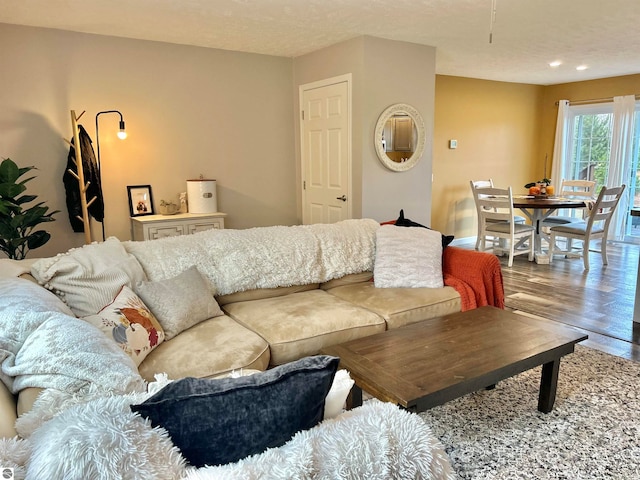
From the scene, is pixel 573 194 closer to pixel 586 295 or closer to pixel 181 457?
pixel 586 295

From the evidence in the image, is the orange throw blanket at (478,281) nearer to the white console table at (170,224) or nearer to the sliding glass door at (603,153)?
the white console table at (170,224)

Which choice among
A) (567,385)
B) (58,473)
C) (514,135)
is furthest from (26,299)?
(514,135)

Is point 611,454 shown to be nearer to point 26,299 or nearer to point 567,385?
point 567,385

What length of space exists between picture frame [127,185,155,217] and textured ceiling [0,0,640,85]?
1.42 metres

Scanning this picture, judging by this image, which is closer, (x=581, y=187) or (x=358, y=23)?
(x=358, y=23)

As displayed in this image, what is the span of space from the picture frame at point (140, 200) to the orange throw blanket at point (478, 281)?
119 inches

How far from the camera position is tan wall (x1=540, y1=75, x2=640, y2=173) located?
6.47 metres

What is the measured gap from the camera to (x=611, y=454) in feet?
6.48

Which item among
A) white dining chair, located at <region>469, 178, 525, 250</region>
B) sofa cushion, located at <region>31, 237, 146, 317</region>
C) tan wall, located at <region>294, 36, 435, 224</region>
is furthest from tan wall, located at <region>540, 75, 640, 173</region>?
sofa cushion, located at <region>31, 237, 146, 317</region>

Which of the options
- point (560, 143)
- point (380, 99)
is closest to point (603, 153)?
point (560, 143)

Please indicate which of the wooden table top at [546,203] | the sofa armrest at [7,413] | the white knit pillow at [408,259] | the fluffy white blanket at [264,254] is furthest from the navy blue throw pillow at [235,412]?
the wooden table top at [546,203]

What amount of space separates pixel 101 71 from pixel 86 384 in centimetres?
381

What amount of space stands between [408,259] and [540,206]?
2.95 meters

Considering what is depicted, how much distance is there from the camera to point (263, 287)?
2830 mm
